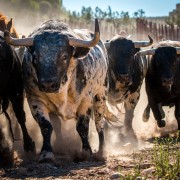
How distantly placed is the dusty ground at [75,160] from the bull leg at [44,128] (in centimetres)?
12

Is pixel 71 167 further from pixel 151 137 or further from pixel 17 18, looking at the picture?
pixel 17 18

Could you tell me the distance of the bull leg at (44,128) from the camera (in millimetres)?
6237

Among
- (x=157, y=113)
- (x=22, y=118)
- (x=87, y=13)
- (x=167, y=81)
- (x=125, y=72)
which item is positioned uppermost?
(x=87, y=13)

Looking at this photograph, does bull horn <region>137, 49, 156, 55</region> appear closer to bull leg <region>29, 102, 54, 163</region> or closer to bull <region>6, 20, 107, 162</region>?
bull <region>6, 20, 107, 162</region>

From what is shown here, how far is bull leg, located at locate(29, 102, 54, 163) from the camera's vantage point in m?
6.24

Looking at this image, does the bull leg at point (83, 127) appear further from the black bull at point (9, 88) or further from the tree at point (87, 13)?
the tree at point (87, 13)

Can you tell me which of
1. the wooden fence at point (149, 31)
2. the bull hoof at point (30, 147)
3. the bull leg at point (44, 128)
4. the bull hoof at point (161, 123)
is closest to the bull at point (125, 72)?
the bull hoof at point (161, 123)

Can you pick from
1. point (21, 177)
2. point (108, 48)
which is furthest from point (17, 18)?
point (21, 177)

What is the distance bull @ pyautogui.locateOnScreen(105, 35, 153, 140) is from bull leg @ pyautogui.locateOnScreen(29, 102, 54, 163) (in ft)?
8.99

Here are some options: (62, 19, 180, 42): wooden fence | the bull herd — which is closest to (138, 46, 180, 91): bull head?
the bull herd

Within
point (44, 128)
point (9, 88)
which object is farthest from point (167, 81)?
point (44, 128)

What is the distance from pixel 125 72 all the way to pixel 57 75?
308 centimetres

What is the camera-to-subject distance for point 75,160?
6.63m

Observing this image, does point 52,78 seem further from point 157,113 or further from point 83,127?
point 157,113
